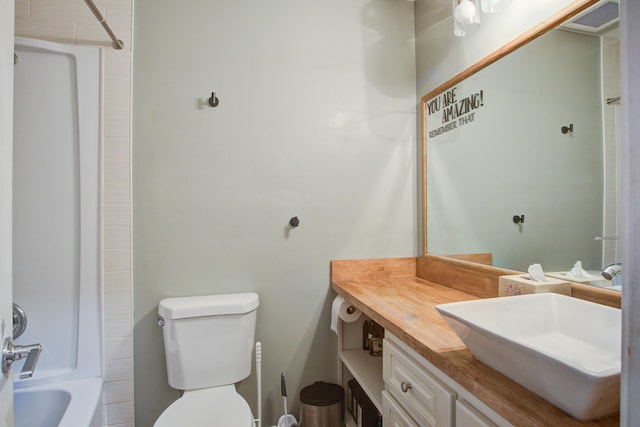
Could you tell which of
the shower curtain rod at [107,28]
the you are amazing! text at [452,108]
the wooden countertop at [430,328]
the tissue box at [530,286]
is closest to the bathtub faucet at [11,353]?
the wooden countertop at [430,328]

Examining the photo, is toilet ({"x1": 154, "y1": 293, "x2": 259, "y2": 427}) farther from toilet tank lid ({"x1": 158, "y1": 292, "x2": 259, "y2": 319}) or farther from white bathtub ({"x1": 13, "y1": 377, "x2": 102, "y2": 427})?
white bathtub ({"x1": 13, "y1": 377, "x2": 102, "y2": 427})

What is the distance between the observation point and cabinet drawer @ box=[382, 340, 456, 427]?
82cm

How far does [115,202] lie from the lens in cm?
149

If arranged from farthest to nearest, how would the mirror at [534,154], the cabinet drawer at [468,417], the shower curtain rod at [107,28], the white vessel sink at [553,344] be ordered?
the shower curtain rod at [107,28]
the mirror at [534,154]
the cabinet drawer at [468,417]
the white vessel sink at [553,344]

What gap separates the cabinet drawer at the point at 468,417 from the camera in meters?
0.68

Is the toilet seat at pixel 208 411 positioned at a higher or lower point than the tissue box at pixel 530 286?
lower

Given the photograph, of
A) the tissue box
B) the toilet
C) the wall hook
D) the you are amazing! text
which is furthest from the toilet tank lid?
the you are amazing! text

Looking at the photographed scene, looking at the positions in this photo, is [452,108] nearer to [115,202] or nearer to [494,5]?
[494,5]

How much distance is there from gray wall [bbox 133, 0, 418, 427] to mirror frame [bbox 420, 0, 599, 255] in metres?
0.08

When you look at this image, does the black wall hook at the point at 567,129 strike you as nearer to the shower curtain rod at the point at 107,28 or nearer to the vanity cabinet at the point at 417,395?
the vanity cabinet at the point at 417,395

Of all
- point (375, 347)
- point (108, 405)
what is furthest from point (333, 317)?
point (108, 405)

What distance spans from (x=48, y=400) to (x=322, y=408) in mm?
1214

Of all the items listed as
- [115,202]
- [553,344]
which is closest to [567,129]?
[553,344]

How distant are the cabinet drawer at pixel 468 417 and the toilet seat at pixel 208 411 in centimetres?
79
